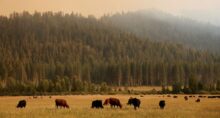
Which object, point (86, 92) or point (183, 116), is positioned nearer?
point (183, 116)

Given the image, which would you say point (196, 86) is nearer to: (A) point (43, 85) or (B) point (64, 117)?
(A) point (43, 85)

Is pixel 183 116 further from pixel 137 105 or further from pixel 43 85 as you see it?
pixel 43 85

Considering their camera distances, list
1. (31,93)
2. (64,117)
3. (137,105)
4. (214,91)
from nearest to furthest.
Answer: (64,117) < (137,105) < (214,91) < (31,93)

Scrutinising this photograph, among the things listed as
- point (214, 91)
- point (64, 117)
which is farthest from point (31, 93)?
point (64, 117)

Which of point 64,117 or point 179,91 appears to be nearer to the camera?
point 64,117

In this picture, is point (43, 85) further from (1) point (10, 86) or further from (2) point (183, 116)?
(2) point (183, 116)

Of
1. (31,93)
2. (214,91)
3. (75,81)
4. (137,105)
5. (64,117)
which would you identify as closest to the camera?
(64,117)

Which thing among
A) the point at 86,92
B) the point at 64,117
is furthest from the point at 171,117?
the point at 86,92

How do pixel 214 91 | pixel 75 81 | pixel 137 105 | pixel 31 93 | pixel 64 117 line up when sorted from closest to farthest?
pixel 64 117, pixel 137 105, pixel 214 91, pixel 31 93, pixel 75 81

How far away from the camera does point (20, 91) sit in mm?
147125

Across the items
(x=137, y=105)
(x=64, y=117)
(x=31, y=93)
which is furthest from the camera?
(x=31, y=93)

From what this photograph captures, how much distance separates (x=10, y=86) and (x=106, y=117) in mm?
122707

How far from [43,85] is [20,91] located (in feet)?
27.4

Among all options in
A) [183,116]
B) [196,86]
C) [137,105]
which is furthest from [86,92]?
[183,116]
